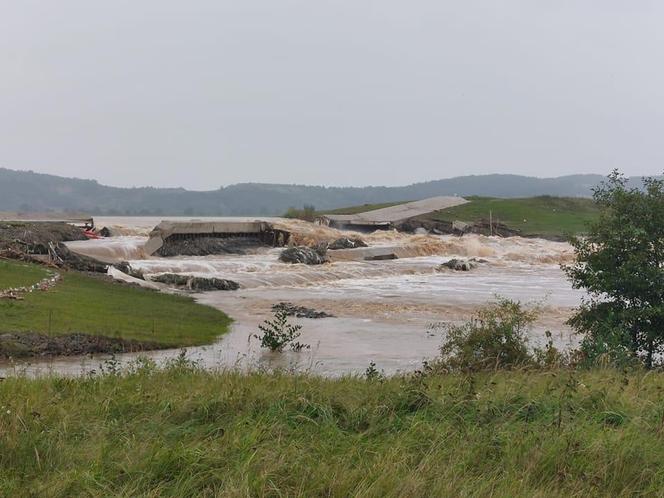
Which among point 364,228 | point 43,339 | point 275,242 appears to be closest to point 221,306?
point 43,339

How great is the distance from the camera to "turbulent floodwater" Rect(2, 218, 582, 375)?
58.2 feet

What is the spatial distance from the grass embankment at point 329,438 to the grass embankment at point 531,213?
7898 centimetres

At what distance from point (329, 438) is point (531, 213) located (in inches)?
3791

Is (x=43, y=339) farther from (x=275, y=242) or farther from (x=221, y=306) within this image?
(x=275, y=242)

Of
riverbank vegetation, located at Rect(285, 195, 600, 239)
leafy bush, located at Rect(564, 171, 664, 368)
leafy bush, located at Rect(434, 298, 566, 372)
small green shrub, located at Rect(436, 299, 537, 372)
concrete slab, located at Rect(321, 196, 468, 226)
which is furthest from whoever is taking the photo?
riverbank vegetation, located at Rect(285, 195, 600, 239)

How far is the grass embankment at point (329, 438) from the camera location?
478cm

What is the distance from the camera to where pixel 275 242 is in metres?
61.4

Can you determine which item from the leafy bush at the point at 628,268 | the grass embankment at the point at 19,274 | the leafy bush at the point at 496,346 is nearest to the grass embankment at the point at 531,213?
the grass embankment at the point at 19,274

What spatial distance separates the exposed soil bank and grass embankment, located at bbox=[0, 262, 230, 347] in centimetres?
50

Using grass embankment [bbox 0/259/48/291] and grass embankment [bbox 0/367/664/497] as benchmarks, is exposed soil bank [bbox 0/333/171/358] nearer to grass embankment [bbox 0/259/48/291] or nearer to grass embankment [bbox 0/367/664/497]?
grass embankment [bbox 0/259/48/291]

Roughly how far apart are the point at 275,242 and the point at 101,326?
4266cm

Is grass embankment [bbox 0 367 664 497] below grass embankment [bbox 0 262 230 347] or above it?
above

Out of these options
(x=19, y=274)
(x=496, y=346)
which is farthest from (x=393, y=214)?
(x=496, y=346)

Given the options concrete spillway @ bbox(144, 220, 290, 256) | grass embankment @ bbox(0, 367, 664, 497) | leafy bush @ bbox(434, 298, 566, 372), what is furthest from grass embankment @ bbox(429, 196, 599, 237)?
grass embankment @ bbox(0, 367, 664, 497)
